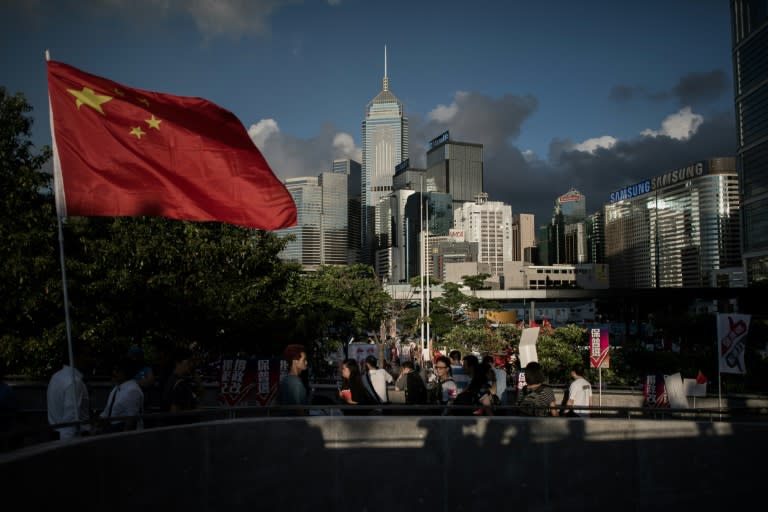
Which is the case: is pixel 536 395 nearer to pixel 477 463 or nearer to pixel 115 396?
pixel 477 463

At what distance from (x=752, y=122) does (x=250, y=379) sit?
102 metres

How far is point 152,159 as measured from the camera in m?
7.39

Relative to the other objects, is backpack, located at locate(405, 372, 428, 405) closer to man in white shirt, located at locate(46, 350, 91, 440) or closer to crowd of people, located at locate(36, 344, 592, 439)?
crowd of people, located at locate(36, 344, 592, 439)

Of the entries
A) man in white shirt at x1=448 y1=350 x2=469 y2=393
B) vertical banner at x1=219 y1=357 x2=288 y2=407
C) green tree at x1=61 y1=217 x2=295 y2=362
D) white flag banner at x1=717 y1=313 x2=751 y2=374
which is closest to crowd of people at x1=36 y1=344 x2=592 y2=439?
man in white shirt at x1=448 y1=350 x2=469 y2=393

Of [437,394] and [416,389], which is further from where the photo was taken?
[437,394]

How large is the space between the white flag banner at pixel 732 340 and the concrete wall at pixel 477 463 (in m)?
7.25

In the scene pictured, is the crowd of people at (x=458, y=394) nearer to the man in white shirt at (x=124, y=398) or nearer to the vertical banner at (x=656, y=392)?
the man in white shirt at (x=124, y=398)

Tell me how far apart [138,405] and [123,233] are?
1428cm

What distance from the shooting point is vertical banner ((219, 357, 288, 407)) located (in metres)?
15.4

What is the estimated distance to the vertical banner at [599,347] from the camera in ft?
65.2

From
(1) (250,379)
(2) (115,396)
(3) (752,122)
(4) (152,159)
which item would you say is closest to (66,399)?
(2) (115,396)

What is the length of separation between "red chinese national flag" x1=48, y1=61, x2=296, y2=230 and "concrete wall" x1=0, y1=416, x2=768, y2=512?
246cm

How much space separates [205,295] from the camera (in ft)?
68.6

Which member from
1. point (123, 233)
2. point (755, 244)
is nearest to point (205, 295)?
point (123, 233)
